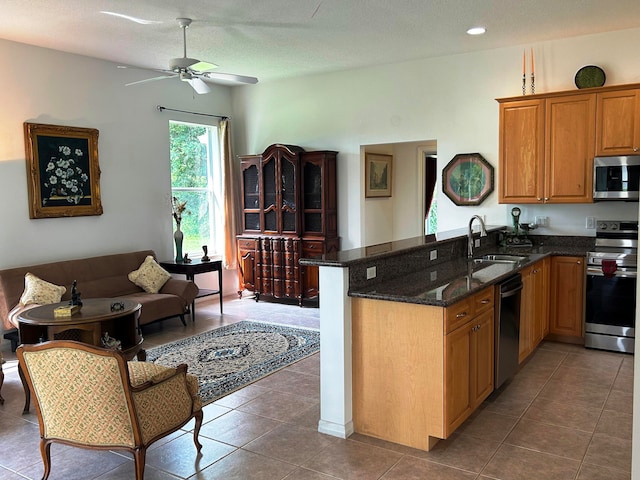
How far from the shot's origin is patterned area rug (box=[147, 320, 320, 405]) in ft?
14.1

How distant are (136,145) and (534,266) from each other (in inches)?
185

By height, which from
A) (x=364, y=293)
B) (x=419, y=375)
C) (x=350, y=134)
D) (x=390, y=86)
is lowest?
(x=419, y=375)

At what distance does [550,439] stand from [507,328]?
33.5 inches

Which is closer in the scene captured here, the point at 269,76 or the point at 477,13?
the point at 477,13

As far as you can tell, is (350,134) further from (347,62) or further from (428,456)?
(428,456)

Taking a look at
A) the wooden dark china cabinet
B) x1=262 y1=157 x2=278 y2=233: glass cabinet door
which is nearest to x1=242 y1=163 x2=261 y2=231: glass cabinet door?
the wooden dark china cabinet

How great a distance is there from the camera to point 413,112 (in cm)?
638

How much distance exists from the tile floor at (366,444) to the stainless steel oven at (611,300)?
1.91ft

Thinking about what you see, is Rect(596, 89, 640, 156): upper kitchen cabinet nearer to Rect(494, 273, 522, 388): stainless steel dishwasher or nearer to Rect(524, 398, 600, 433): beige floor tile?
Rect(494, 273, 522, 388): stainless steel dishwasher

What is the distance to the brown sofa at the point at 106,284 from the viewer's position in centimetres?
500

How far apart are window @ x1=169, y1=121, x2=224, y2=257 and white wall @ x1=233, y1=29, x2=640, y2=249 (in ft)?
1.89

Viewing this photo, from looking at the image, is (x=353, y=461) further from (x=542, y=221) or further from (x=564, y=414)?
(x=542, y=221)

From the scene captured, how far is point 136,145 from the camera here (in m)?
6.45

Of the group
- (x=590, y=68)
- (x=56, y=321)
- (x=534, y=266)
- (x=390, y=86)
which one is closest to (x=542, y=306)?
(x=534, y=266)
